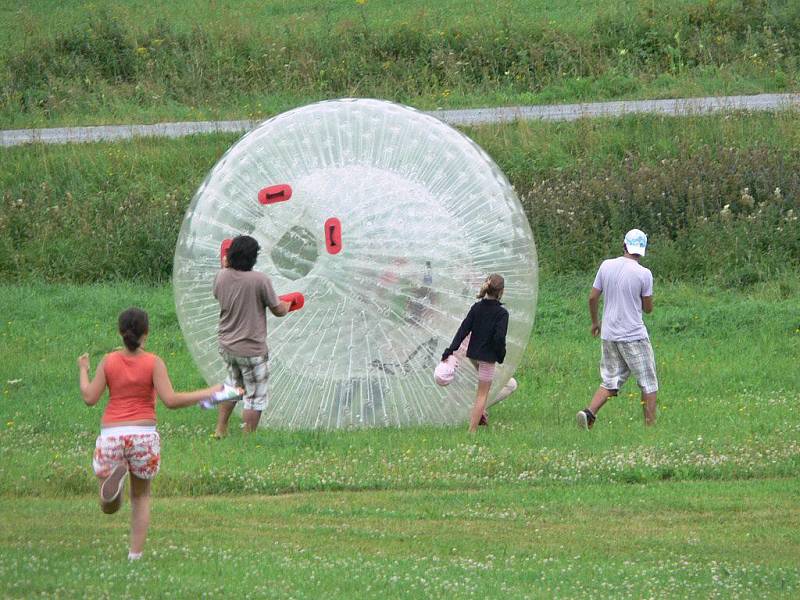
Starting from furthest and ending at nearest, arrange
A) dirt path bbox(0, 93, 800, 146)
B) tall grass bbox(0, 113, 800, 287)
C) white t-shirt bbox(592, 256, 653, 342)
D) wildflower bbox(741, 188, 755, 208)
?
dirt path bbox(0, 93, 800, 146) → wildflower bbox(741, 188, 755, 208) → tall grass bbox(0, 113, 800, 287) → white t-shirt bbox(592, 256, 653, 342)

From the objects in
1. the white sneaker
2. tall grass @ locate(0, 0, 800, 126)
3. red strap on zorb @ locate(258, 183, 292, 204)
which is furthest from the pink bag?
tall grass @ locate(0, 0, 800, 126)

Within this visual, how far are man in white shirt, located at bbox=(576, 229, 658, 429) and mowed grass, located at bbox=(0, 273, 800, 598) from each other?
0.27 m

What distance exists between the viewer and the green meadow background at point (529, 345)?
8094 millimetres

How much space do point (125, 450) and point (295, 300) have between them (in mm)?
3451

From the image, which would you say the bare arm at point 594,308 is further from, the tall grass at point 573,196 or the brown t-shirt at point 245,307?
the tall grass at point 573,196

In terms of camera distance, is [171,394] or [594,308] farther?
[594,308]

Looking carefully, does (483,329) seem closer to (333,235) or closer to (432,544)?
(333,235)

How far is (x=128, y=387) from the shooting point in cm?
767

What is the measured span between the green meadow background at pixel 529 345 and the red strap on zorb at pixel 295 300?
1028 millimetres

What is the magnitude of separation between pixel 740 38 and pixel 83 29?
502 inches

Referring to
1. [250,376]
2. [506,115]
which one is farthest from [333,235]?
[506,115]

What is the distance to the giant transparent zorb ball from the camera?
35.8ft

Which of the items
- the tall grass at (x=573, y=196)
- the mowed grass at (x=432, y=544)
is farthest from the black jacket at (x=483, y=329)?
the tall grass at (x=573, y=196)

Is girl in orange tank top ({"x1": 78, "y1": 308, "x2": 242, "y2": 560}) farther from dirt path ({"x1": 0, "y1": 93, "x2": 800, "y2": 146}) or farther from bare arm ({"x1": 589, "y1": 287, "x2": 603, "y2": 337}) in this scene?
dirt path ({"x1": 0, "y1": 93, "x2": 800, "y2": 146})
